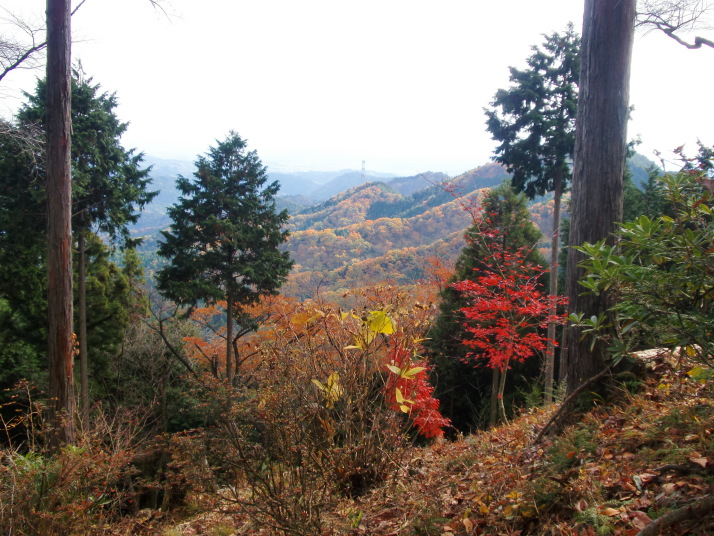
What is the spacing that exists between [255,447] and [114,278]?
13544mm

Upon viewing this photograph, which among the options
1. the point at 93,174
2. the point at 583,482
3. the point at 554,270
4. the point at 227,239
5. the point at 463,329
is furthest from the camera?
the point at 227,239

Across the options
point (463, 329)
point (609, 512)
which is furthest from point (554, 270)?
point (609, 512)

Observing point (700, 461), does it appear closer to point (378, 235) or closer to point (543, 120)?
point (543, 120)

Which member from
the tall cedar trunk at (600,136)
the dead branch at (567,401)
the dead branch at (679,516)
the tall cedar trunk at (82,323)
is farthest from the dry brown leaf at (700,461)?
the tall cedar trunk at (82,323)

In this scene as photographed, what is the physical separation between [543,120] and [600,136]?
25.6 feet

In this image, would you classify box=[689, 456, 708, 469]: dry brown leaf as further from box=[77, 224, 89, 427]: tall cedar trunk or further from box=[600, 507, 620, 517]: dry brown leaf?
box=[77, 224, 89, 427]: tall cedar trunk

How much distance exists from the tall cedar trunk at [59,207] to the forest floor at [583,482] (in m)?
2.99

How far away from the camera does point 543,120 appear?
33.4 ft

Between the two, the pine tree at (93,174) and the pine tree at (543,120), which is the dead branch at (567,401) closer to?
the pine tree at (543,120)

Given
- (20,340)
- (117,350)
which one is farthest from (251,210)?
(20,340)

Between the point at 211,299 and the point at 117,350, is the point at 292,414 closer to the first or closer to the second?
the point at 211,299

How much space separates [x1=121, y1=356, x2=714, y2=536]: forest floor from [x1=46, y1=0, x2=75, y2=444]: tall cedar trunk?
299 cm

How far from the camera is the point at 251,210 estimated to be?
46.6 ft

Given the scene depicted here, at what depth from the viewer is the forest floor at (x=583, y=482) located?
5.96ft
